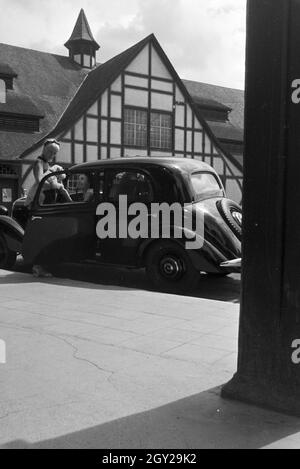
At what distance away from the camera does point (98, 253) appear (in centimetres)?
848

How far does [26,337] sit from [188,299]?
229 cm

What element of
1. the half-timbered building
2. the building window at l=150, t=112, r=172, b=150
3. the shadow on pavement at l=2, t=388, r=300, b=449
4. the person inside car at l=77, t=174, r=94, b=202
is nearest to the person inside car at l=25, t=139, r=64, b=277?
the person inside car at l=77, t=174, r=94, b=202

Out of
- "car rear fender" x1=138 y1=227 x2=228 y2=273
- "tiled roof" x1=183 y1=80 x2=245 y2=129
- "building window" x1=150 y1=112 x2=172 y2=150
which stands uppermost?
"tiled roof" x1=183 y1=80 x2=245 y2=129

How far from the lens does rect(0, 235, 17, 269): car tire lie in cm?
970

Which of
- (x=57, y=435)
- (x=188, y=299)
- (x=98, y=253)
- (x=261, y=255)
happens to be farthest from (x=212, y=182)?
(x=57, y=435)

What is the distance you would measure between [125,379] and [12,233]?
6178mm

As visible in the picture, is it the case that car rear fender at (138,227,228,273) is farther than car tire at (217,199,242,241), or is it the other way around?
car tire at (217,199,242,241)

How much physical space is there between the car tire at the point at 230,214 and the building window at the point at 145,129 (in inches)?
755

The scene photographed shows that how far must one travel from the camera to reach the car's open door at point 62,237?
8.33m

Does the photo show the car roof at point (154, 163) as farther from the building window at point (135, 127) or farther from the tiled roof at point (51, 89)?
the building window at point (135, 127)

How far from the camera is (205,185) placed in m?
8.64

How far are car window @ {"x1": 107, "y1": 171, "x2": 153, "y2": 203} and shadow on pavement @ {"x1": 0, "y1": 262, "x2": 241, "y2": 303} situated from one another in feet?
3.57

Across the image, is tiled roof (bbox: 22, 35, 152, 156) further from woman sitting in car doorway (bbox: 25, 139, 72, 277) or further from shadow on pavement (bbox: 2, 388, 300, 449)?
shadow on pavement (bbox: 2, 388, 300, 449)
